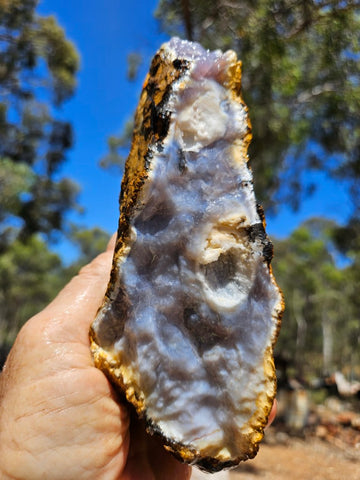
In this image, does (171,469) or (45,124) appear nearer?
(171,469)

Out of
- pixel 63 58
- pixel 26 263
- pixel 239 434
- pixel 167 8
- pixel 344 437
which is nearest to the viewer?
pixel 239 434

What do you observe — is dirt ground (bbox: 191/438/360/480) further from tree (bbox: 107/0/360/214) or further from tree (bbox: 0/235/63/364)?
→ tree (bbox: 0/235/63/364)

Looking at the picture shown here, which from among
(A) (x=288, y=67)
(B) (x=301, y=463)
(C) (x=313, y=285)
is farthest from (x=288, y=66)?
(C) (x=313, y=285)

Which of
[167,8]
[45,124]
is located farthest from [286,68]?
[45,124]

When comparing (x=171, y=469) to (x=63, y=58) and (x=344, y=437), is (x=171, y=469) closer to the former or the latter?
(x=344, y=437)

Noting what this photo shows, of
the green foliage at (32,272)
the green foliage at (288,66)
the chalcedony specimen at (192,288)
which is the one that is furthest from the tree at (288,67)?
the green foliage at (32,272)

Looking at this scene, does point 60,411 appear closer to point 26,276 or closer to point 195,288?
point 195,288

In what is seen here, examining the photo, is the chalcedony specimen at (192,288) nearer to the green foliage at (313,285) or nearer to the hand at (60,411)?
the hand at (60,411)
